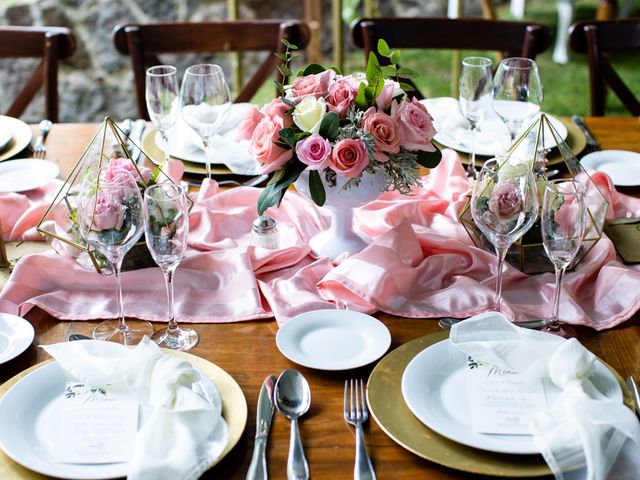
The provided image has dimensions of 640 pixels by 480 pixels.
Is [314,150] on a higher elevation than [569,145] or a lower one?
higher

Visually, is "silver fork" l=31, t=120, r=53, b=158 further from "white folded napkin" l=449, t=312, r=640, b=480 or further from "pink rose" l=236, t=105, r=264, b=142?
"white folded napkin" l=449, t=312, r=640, b=480

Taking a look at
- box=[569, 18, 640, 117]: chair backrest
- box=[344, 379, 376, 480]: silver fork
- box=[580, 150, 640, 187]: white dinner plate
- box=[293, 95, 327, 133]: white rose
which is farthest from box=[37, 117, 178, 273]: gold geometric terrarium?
box=[569, 18, 640, 117]: chair backrest

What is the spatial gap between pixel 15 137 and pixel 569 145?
47.5 inches

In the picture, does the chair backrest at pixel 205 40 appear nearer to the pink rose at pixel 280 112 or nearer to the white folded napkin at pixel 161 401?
the pink rose at pixel 280 112

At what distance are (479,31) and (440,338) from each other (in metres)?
1.43

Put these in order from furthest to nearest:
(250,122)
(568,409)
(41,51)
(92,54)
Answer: (92,54) → (41,51) → (250,122) → (568,409)

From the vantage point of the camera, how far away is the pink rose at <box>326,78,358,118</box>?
4.16 feet

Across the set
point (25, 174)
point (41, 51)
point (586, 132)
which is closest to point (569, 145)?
point (586, 132)

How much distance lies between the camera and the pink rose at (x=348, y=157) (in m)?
1.22

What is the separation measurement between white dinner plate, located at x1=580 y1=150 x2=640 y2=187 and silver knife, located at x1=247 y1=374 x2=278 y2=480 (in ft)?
2.91

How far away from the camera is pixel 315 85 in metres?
1.29

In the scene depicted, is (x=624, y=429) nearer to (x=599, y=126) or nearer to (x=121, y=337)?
(x=121, y=337)

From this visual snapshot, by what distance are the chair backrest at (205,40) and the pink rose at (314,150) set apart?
1.11m

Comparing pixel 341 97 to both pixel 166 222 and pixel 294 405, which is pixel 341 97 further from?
pixel 294 405
